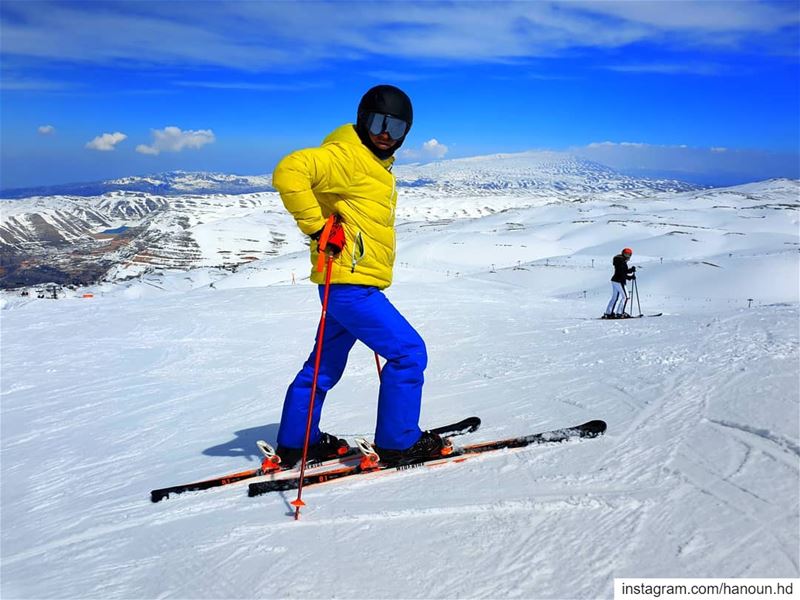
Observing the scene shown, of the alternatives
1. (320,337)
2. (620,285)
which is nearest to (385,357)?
(320,337)

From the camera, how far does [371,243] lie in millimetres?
3996

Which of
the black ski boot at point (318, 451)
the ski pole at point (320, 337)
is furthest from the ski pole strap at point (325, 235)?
the black ski boot at point (318, 451)

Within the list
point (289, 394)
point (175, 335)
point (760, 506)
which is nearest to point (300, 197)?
point (289, 394)

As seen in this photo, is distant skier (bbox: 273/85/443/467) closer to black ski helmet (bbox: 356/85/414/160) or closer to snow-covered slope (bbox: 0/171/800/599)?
black ski helmet (bbox: 356/85/414/160)

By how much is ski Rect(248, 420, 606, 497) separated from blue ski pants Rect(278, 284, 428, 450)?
0.50ft

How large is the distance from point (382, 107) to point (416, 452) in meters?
2.55

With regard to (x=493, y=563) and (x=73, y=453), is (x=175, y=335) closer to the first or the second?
(x=73, y=453)

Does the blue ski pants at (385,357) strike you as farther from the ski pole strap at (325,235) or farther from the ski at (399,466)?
the ski pole strap at (325,235)

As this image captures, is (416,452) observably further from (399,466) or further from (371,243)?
(371,243)

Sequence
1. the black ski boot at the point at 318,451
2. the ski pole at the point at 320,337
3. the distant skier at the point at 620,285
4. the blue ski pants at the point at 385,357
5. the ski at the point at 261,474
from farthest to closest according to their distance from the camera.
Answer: the distant skier at the point at 620,285 → the black ski boot at the point at 318,451 → the ski at the point at 261,474 → the blue ski pants at the point at 385,357 → the ski pole at the point at 320,337

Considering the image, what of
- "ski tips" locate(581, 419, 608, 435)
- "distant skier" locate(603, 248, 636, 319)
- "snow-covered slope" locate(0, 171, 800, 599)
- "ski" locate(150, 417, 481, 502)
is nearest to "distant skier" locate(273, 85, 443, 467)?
"ski" locate(150, 417, 481, 502)

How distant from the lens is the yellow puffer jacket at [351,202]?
359 cm

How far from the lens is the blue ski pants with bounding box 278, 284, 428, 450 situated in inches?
157

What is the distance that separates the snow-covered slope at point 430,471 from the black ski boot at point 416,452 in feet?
0.52
